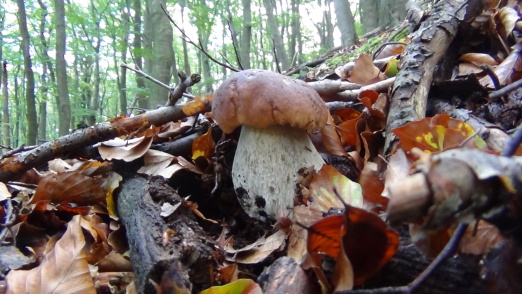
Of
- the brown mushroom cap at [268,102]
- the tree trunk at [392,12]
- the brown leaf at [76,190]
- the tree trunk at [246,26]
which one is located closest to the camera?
the brown mushroom cap at [268,102]

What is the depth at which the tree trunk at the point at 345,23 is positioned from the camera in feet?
24.3

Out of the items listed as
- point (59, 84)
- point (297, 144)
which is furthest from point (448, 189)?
point (59, 84)

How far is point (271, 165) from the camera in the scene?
1589mm

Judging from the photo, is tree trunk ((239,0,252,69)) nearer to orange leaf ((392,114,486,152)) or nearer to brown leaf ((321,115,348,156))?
brown leaf ((321,115,348,156))

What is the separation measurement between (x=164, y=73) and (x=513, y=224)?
24.2ft

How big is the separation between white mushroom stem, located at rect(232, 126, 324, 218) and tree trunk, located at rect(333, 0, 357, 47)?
20.2ft

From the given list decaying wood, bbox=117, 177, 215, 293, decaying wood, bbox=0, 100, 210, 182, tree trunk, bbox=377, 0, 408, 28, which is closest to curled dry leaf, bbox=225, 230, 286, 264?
decaying wood, bbox=117, 177, 215, 293

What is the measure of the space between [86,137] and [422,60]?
1683 millimetres

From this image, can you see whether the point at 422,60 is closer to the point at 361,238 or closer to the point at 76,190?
the point at 361,238

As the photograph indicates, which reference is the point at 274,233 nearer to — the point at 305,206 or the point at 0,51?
the point at 305,206

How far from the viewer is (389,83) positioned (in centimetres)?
191

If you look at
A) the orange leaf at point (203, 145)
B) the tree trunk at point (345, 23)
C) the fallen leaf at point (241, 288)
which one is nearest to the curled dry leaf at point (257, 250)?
the fallen leaf at point (241, 288)

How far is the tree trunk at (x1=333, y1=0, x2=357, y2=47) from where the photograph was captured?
7.39m

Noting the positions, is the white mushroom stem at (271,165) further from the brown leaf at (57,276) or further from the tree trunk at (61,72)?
the tree trunk at (61,72)
